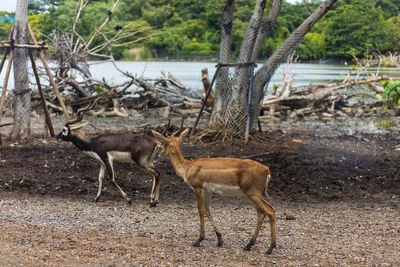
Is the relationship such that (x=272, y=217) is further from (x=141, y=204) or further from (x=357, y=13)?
(x=357, y=13)

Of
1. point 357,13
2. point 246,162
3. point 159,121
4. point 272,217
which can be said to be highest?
point 357,13

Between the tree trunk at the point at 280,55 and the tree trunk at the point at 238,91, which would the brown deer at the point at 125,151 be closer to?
the tree trunk at the point at 238,91

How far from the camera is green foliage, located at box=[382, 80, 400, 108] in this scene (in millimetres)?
20953

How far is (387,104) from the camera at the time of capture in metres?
23.7

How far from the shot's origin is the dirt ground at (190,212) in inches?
250

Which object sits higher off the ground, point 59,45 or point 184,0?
point 184,0

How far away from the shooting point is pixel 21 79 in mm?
13453

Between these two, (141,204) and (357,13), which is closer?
(141,204)

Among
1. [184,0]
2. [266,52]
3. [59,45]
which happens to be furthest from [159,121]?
[184,0]

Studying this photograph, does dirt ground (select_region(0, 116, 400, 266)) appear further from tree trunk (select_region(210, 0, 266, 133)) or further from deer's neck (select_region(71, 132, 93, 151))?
deer's neck (select_region(71, 132, 93, 151))

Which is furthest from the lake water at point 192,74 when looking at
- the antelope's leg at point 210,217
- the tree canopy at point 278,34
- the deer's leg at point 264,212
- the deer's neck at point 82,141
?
the deer's leg at point 264,212

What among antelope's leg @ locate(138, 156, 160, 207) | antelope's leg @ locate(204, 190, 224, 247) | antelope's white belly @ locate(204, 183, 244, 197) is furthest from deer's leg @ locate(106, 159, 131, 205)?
antelope's white belly @ locate(204, 183, 244, 197)

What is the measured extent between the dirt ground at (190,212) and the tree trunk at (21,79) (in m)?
0.60

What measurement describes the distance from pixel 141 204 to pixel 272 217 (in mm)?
3007
